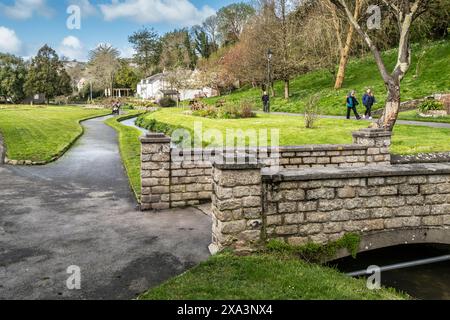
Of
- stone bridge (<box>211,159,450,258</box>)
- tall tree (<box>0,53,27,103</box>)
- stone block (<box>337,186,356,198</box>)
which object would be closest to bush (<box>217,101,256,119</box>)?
stone bridge (<box>211,159,450,258</box>)

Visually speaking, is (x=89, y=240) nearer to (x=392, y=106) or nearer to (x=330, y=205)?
(x=330, y=205)

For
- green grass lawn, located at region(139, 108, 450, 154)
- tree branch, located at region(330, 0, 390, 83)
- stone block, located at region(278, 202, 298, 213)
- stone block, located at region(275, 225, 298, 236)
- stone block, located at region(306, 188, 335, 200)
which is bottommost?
stone block, located at region(275, 225, 298, 236)

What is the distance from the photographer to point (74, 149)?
19.7m

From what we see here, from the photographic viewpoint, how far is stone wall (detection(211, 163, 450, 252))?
6.12 meters

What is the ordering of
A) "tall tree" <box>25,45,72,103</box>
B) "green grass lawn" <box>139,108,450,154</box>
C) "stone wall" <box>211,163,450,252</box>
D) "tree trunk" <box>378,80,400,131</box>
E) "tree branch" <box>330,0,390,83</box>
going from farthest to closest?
"tall tree" <box>25,45,72,103</box> → "tree branch" <box>330,0,390,83</box> → "tree trunk" <box>378,80,400,131</box> → "green grass lawn" <box>139,108,450,154</box> → "stone wall" <box>211,163,450,252</box>

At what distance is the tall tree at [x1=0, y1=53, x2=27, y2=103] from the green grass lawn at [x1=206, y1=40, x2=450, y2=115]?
180 feet

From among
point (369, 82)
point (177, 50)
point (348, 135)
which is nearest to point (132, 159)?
point (348, 135)

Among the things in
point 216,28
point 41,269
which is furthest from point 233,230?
point 216,28

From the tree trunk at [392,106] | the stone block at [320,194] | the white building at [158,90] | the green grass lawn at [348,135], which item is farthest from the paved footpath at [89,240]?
the white building at [158,90]

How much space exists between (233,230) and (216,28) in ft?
300

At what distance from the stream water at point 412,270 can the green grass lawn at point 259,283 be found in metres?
1.43

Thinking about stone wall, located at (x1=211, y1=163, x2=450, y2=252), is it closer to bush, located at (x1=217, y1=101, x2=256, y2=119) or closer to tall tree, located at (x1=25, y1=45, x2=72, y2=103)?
bush, located at (x1=217, y1=101, x2=256, y2=119)
